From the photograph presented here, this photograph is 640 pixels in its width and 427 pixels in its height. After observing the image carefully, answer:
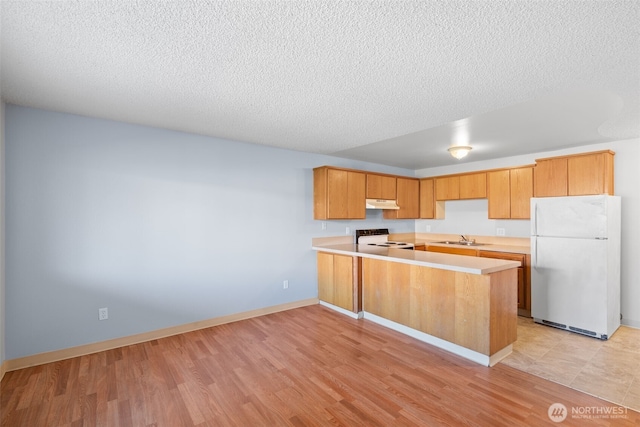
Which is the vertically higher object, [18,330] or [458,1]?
[458,1]

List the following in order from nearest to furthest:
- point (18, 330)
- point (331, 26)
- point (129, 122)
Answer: point (331, 26) < point (18, 330) < point (129, 122)

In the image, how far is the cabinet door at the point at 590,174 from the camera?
3.53 metres

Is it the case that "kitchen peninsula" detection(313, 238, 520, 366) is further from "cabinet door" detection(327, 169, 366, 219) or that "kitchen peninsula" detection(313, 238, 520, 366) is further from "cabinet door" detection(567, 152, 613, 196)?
"cabinet door" detection(567, 152, 613, 196)

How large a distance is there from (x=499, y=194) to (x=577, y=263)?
1.60 metres

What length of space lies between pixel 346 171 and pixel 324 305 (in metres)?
2.15

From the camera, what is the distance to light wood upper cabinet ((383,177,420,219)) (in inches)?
218

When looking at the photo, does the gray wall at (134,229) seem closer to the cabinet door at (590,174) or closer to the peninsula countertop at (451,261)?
the peninsula countertop at (451,261)

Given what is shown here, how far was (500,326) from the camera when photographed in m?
2.72

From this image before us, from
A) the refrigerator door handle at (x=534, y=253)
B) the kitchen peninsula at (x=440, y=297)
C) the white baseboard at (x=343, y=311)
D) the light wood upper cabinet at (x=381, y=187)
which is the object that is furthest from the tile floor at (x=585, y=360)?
the light wood upper cabinet at (x=381, y=187)

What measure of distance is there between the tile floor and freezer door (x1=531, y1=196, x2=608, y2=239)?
1167mm

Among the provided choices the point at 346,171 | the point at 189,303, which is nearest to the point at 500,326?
the point at 346,171

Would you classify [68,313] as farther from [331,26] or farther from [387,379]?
[331,26]

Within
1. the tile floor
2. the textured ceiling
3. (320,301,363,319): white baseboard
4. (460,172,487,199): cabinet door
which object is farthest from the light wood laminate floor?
(460,172,487,199): cabinet door

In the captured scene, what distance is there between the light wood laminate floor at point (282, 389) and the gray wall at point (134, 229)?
0.47 meters
